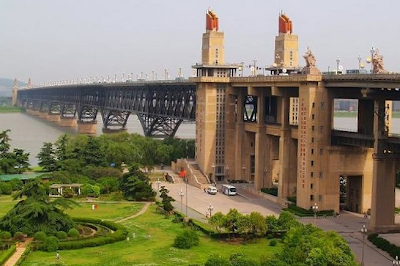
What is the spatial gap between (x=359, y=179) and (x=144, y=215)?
67.9ft

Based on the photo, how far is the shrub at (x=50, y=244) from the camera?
45.8 m

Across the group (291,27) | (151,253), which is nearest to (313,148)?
(151,253)

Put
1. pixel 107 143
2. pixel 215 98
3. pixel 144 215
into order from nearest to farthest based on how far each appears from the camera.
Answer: pixel 144 215 < pixel 215 98 < pixel 107 143

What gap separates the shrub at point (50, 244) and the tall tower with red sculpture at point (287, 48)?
4517 centimetres

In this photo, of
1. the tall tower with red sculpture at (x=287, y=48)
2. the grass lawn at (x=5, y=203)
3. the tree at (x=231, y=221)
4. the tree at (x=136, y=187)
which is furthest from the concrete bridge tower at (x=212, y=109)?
the tree at (x=231, y=221)

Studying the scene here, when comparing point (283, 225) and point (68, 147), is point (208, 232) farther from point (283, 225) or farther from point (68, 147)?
point (68, 147)

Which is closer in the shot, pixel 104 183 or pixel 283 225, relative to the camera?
pixel 283 225

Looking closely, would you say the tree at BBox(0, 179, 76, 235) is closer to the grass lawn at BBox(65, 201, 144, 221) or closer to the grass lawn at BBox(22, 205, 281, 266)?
the grass lawn at BBox(22, 205, 281, 266)

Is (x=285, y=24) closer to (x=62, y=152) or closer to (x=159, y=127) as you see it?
(x=62, y=152)

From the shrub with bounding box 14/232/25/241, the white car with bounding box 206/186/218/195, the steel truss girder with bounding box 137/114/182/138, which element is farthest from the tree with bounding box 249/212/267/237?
the steel truss girder with bounding box 137/114/182/138

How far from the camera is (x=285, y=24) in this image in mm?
83312

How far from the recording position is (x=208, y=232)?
50.8m

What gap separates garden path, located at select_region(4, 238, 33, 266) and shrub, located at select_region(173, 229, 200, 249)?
34.2 feet

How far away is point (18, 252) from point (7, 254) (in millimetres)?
1715
